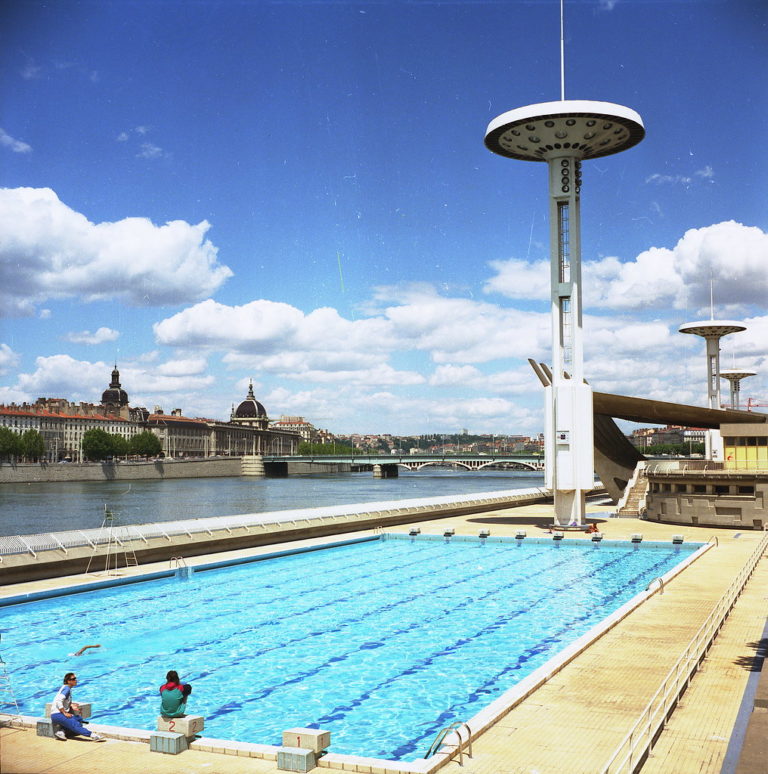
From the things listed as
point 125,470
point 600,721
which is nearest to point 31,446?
point 125,470

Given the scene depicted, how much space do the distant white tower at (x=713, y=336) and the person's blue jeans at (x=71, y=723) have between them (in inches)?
3173

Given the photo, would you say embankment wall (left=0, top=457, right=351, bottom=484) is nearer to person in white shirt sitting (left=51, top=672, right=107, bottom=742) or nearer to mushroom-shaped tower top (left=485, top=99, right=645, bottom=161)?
mushroom-shaped tower top (left=485, top=99, right=645, bottom=161)

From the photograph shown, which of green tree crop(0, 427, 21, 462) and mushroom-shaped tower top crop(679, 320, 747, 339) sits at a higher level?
mushroom-shaped tower top crop(679, 320, 747, 339)

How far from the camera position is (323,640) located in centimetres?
1981

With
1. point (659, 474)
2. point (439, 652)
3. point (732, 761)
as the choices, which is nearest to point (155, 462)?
point (659, 474)

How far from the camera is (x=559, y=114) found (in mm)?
37094

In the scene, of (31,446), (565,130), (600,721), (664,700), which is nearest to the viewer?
(664,700)

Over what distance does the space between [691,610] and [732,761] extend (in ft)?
36.7

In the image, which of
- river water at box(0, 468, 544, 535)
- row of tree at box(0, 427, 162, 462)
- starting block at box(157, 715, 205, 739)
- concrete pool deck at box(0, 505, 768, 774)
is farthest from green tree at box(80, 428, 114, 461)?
starting block at box(157, 715, 205, 739)

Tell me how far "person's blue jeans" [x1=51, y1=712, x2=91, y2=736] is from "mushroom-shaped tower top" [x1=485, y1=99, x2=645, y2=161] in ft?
106

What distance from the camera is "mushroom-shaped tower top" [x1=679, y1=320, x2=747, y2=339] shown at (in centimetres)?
8331

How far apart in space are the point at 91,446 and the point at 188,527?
139135 mm

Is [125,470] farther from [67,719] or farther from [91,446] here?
[67,719]

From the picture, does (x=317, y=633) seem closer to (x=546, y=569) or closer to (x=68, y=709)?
(x=68, y=709)
